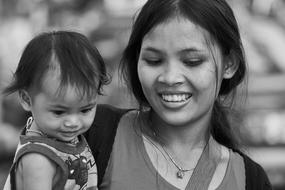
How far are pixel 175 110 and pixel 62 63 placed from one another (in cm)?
45

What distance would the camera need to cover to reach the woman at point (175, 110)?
268 cm

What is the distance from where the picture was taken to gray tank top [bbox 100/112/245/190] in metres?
2.70

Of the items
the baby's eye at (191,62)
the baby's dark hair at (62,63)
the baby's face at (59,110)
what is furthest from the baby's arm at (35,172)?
the baby's eye at (191,62)

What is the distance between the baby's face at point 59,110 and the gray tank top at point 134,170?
0.22 meters

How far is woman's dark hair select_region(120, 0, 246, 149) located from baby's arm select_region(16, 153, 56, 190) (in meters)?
0.58

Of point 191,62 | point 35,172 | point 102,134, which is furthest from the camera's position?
point 102,134

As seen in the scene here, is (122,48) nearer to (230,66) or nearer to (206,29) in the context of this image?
(230,66)

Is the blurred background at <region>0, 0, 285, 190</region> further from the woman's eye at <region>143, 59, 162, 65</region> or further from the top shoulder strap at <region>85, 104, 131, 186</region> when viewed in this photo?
the woman's eye at <region>143, 59, 162, 65</region>

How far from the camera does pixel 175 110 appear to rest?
2.71m

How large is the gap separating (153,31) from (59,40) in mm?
338

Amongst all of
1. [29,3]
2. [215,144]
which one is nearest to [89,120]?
[215,144]

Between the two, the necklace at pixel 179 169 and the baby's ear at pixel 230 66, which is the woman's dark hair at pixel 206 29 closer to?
the baby's ear at pixel 230 66

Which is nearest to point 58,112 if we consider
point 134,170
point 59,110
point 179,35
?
point 59,110

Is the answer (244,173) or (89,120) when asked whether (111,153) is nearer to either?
(89,120)
